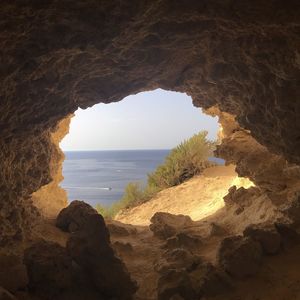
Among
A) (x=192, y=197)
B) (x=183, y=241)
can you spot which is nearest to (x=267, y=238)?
(x=183, y=241)

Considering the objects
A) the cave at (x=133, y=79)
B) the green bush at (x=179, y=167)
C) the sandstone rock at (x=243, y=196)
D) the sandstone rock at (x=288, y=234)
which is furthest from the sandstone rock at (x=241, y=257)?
the green bush at (x=179, y=167)

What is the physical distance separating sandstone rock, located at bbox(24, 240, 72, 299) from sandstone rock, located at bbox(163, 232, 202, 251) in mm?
1948

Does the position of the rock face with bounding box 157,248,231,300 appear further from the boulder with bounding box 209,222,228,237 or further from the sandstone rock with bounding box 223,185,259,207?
the sandstone rock with bounding box 223,185,259,207

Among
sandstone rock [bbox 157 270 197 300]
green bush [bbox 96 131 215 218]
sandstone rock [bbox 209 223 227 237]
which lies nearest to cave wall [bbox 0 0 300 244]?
sandstone rock [bbox 209 223 227 237]

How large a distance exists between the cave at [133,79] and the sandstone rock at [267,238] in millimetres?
23

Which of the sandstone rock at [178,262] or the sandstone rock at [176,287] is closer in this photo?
the sandstone rock at [176,287]

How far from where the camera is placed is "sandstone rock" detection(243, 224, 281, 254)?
375 centimetres

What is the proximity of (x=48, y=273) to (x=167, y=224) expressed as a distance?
277 cm

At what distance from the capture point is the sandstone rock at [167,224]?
5438 mm

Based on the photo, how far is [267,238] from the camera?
12.4 feet

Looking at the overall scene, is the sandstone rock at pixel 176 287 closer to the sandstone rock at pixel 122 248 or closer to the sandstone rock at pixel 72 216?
the sandstone rock at pixel 122 248

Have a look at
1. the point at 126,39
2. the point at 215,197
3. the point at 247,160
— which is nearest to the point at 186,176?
the point at 215,197

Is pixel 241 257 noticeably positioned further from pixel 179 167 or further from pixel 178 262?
pixel 179 167

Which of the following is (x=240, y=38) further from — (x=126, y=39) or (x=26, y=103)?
(x=26, y=103)
